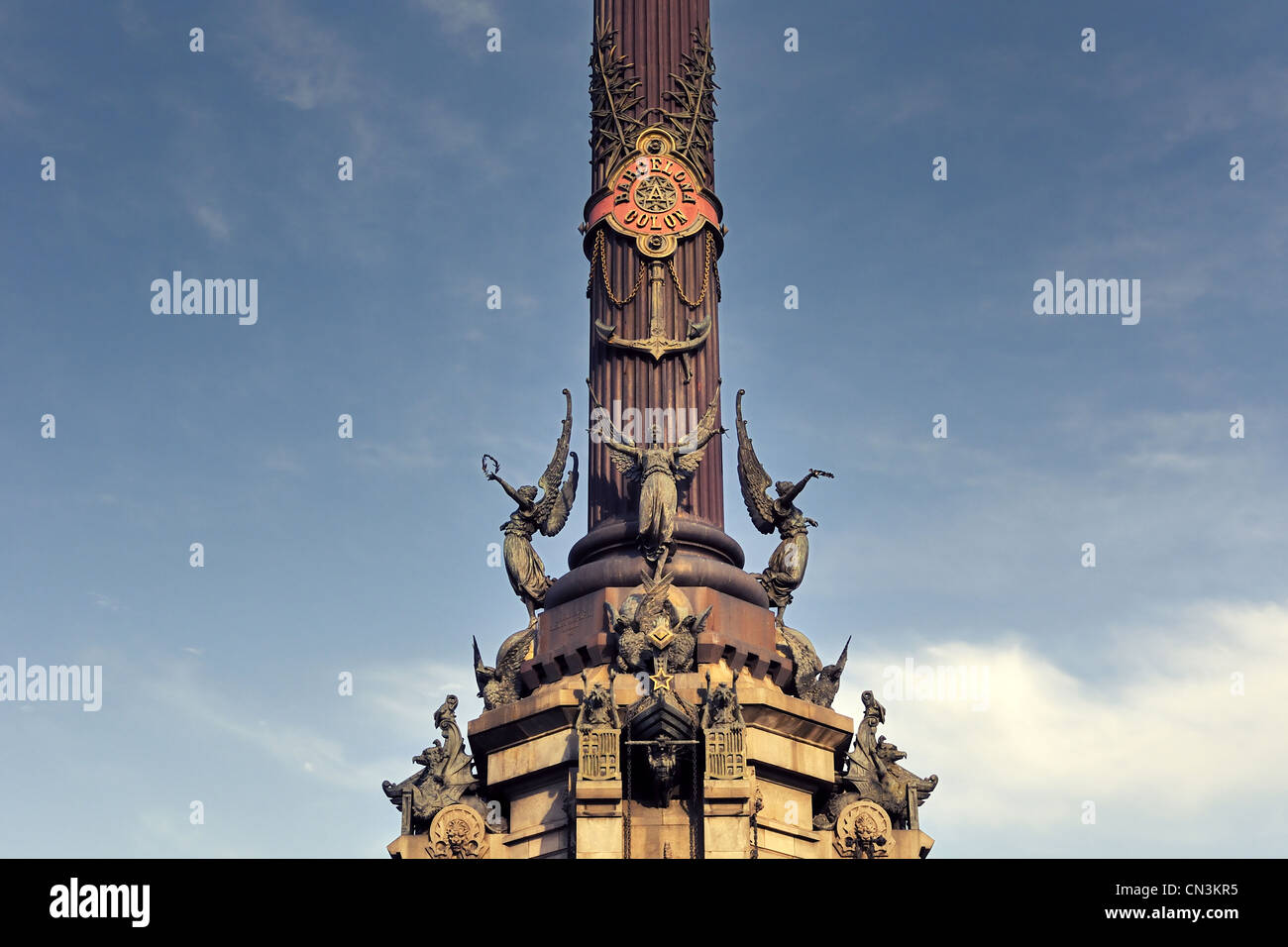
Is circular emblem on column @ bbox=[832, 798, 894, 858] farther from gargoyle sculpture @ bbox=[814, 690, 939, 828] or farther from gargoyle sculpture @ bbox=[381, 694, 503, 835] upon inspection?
gargoyle sculpture @ bbox=[381, 694, 503, 835]

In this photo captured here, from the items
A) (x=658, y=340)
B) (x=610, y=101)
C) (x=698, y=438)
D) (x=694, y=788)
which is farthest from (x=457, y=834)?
(x=610, y=101)

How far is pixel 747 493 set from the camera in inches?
1775

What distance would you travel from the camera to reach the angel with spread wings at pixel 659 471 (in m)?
42.0

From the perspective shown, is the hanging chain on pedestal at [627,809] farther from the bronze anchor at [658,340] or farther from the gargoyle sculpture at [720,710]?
the bronze anchor at [658,340]

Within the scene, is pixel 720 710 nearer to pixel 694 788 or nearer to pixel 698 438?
pixel 694 788

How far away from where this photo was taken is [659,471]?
139 feet

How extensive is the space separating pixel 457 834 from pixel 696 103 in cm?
2047

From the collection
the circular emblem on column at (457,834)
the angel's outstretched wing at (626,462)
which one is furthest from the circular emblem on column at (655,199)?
the circular emblem on column at (457,834)

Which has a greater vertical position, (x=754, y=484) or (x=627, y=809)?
(x=754, y=484)

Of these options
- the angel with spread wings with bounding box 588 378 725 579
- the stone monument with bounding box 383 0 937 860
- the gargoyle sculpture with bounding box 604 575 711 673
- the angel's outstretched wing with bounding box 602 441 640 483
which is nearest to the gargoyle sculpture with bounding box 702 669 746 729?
the stone monument with bounding box 383 0 937 860

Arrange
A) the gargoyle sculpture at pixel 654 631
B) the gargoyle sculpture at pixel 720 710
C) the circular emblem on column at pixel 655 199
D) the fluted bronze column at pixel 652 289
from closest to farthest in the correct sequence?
1. the gargoyle sculpture at pixel 720 710
2. the gargoyle sculpture at pixel 654 631
3. the fluted bronze column at pixel 652 289
4. the circular emblem on column at pixel 655 199
